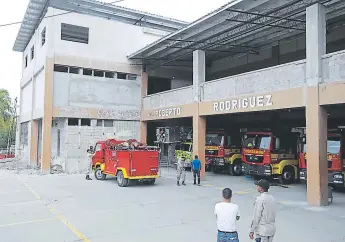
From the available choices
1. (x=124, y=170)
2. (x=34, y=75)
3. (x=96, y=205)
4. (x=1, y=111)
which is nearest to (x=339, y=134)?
(x=124, y=170)

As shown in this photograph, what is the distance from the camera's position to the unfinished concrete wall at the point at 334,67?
36.4ft

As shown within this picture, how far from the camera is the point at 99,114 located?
2320 centimetres

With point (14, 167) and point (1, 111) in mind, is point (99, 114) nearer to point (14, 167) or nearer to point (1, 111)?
point (14, 167)

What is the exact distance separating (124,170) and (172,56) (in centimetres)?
1009

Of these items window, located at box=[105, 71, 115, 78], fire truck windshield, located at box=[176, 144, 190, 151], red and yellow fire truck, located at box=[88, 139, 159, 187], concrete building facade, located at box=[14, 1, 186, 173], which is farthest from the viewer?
window, located at box=[105, 71, 115, 78]

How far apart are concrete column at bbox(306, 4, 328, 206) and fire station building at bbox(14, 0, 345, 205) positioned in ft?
0.12

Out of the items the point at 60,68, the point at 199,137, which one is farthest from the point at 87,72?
the point at 199,137

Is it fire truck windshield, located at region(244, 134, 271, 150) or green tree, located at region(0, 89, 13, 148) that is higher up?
green tree, located at region(0, 89, 13, 148)

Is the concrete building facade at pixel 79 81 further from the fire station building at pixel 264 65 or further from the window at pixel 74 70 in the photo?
the fire station building at pixel 264 65

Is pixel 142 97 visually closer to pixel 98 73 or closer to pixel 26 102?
pixel 98 73

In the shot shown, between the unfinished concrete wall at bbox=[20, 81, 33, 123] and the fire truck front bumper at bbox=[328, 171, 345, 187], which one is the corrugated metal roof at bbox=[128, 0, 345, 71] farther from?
the unfinished concrete wall at bbox=[20, 81, 33, 123]

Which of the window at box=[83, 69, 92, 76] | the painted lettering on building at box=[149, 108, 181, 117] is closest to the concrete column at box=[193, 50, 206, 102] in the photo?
the painted lettering on building at box=[149, 108, 181, 117]

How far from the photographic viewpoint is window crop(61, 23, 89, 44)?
75.2 ft

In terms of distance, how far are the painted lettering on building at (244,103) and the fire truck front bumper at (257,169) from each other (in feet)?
11.6
